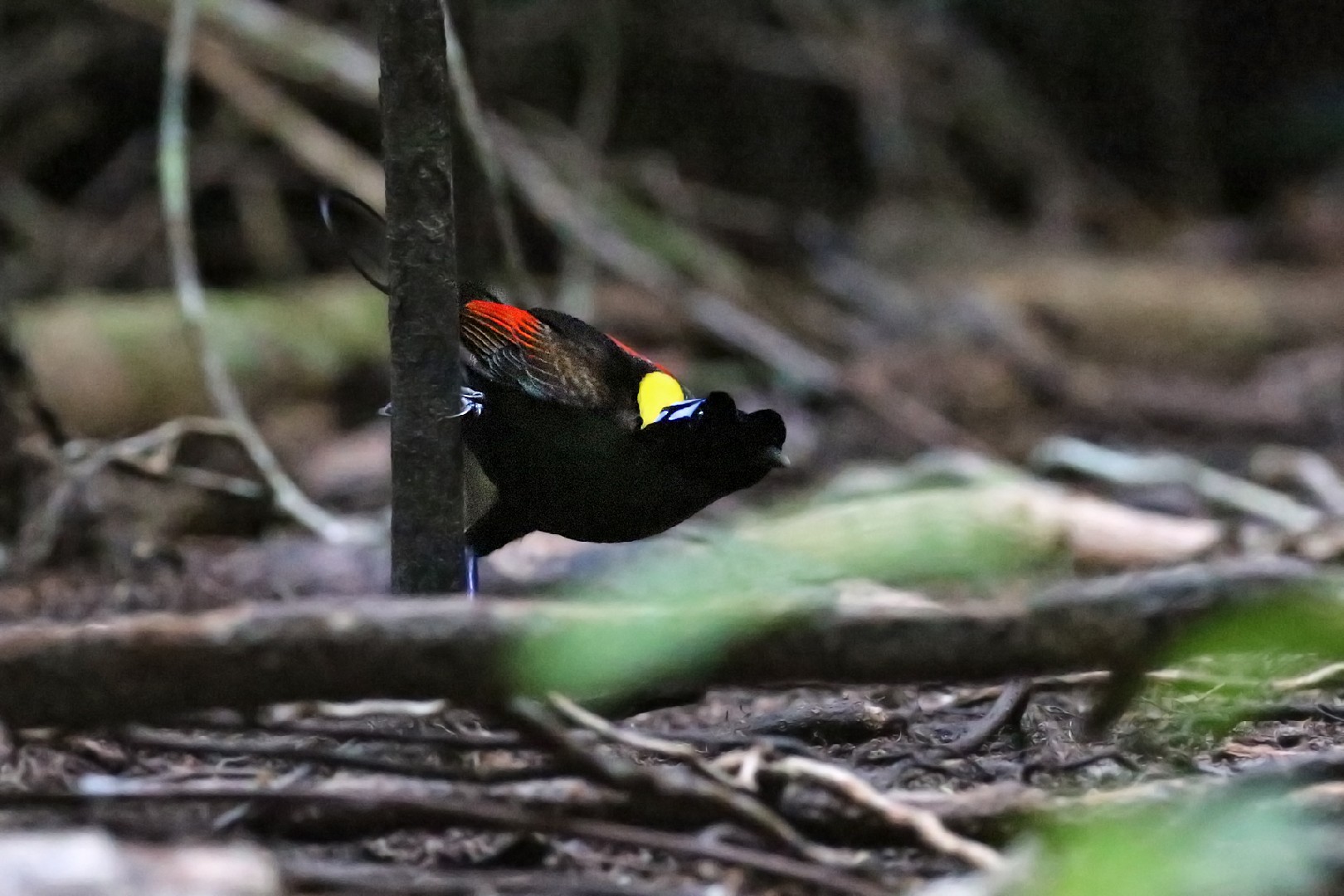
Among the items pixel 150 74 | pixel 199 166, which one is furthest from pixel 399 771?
pixel 150 74

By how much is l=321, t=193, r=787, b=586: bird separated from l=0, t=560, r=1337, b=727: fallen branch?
0.50 m

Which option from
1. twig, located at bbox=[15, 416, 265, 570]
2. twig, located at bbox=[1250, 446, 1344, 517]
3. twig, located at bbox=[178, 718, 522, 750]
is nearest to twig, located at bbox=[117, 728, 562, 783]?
twig, located at bbox=[178, 718, 522, 750]

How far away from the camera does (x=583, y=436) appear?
207 centimetres

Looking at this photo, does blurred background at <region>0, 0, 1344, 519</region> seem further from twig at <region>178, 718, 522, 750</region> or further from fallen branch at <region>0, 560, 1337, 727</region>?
fallen branch at <region>0, 560, 1337, 727</region>

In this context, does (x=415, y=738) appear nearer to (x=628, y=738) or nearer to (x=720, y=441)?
(x=628, y=738)

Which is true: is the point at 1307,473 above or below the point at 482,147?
below

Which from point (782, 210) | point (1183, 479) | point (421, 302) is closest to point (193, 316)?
point (421, 302)

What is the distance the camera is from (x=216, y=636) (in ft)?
4.74

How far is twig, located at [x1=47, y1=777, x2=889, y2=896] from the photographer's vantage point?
4.71ft

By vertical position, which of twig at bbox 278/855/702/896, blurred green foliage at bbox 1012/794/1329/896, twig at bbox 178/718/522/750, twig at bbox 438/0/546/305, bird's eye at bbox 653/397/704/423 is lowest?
twig at bbox 278/855/702/896

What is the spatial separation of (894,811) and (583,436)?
2.50 feet

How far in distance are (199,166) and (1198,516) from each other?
5342mm


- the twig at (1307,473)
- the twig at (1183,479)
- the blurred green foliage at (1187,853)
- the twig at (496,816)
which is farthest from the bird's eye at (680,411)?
the twig at (1307,473)

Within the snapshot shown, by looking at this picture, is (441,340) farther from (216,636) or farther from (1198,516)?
(1198,516)
